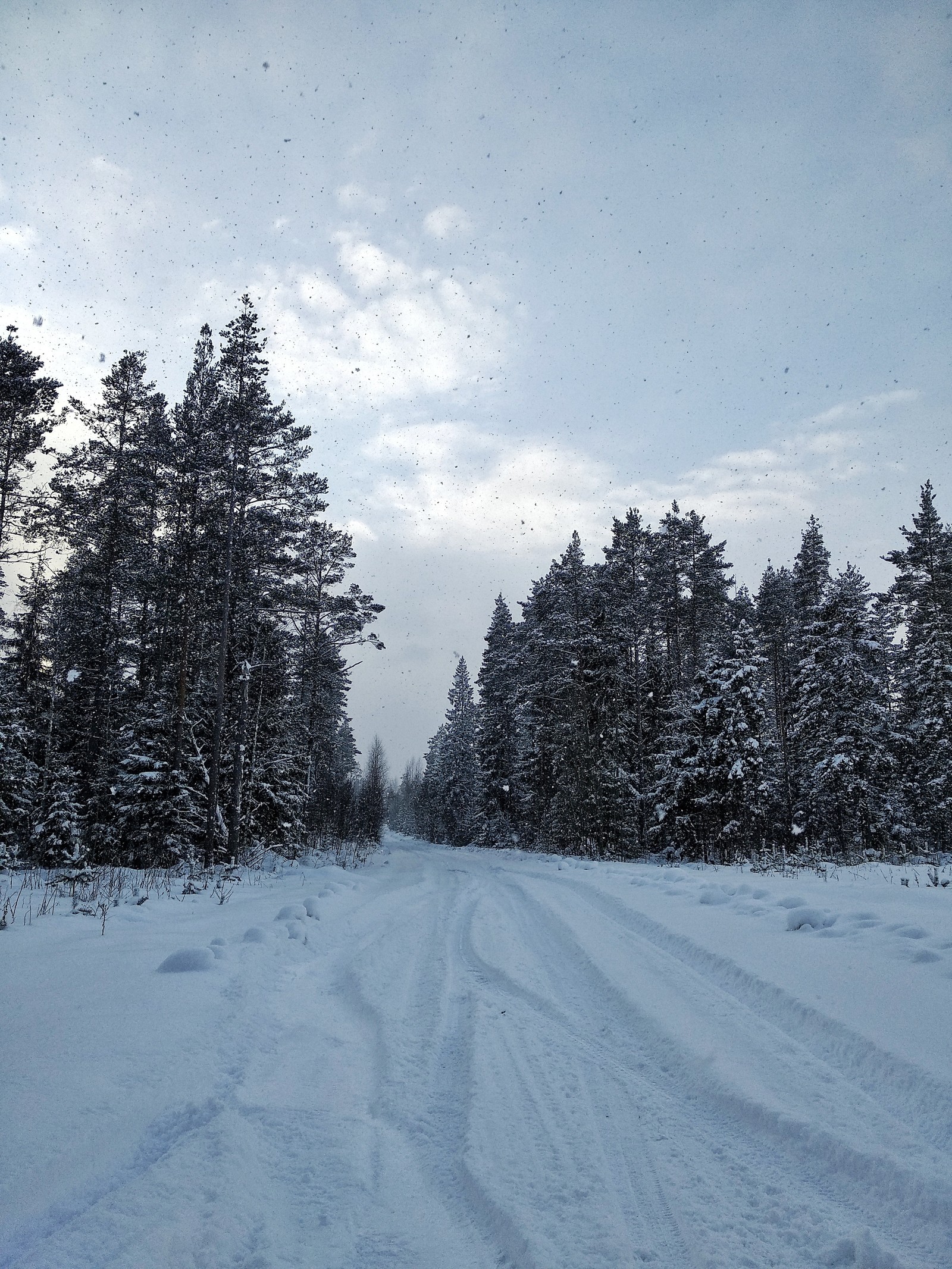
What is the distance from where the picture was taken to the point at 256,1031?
145 inches

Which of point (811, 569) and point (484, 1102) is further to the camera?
point (811, 569)

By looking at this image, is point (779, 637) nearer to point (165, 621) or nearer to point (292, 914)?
point (165, 621)

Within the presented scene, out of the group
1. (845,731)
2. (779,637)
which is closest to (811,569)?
(779,637)

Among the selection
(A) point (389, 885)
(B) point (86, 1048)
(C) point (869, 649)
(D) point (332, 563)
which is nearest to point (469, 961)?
(B) point (86, 1048)

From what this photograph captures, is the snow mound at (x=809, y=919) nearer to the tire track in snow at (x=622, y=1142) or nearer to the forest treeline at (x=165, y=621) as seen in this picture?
the tire track in snow at (x=622, y=1142)

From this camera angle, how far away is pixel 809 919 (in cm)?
568

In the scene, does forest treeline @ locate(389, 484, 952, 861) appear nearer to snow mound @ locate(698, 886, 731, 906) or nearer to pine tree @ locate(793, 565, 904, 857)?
pine tree @ locate(793, 565, 904, 857)

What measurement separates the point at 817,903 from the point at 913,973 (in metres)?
2.75

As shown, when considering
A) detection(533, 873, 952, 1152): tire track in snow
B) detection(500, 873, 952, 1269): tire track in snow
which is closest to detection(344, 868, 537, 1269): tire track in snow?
detection(500, 873, 952, 1269): tire track in snow

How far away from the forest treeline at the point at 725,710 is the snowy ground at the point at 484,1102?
41.9 feet

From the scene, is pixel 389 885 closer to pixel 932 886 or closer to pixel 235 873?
pixel 235 873

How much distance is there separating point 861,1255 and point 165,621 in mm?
17700

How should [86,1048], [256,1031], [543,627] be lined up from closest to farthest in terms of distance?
[86,1048] → [256,1031] → [543,627]

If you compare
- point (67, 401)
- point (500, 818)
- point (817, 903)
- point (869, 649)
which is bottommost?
point (500, 818)
